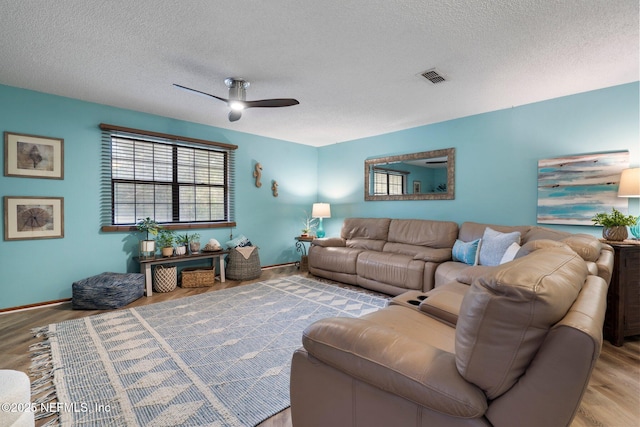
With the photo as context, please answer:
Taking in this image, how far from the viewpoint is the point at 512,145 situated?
12.3ft

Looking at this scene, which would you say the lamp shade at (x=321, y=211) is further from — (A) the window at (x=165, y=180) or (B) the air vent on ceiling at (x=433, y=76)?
(B) the air vent on ceiling at (x=433, y=76)

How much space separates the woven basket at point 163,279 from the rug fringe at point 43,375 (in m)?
1.33

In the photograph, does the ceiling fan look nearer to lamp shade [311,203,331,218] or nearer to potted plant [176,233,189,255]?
potted plant [176,233,189,255]

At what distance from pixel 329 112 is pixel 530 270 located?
11.7ft

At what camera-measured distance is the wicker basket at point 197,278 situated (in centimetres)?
418

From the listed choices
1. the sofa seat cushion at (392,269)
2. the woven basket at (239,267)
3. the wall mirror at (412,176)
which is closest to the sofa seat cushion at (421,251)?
the sofa seat cushion at (392,269)

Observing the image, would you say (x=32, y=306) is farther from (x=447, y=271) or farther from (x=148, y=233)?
(x=447, y=271)

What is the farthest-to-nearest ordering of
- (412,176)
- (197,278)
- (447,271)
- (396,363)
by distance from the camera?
(412,176), (197,278), (447,271), (396,363)

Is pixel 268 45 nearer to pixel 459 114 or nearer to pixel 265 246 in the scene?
pixel 459 114

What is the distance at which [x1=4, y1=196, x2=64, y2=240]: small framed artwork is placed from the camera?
10.5ft

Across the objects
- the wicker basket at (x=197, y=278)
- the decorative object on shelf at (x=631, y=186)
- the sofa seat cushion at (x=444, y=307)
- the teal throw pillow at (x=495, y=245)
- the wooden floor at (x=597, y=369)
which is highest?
the decorative object on shelf at (x=631, y=186)

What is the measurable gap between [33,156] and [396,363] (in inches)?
174

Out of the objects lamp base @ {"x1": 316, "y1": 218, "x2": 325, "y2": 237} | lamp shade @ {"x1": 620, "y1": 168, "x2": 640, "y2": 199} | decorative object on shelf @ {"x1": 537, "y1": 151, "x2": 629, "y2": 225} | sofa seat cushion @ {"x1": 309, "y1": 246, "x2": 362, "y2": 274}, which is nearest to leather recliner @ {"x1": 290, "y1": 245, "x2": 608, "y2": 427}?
lamp shade @ {"x1": 620, "y1": 168, "x2": 640, "y2": 199}

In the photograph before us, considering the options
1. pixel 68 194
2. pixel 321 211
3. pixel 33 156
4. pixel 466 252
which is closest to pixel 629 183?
pixel 466 252
